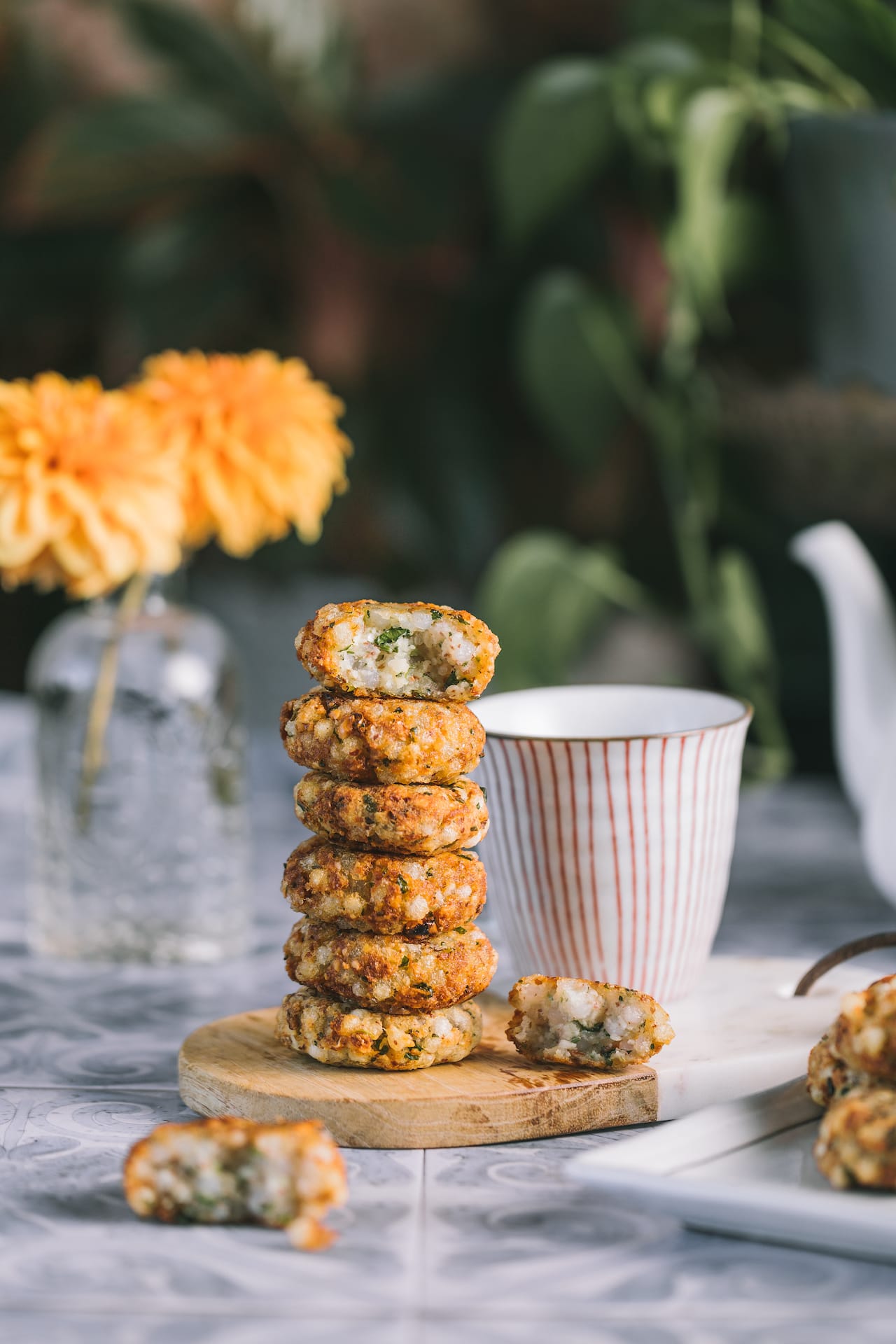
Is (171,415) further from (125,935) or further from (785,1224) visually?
(785,1224)

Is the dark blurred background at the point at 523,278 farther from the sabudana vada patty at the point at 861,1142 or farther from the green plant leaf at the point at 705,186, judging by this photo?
the sabudana vada patty at the point at 861,1142

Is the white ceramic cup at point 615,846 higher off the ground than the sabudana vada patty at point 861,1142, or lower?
higher

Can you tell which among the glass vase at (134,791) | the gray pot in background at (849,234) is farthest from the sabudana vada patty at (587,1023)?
the gray pot in background at (849,234)

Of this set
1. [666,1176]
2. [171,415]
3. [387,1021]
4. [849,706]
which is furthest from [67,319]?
[666,1176]

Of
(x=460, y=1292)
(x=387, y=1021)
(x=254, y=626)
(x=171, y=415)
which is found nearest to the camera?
(x=460, y=1292)

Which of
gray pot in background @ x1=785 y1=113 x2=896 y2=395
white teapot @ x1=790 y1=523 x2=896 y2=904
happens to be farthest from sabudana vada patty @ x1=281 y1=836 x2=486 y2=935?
gray pot in background @ x1=785 y1=113 x2=896 y2=395

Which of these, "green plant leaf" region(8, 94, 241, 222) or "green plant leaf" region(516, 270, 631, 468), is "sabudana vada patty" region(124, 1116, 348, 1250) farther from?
"green plant leaf" region(8, 94, 241, 222)
